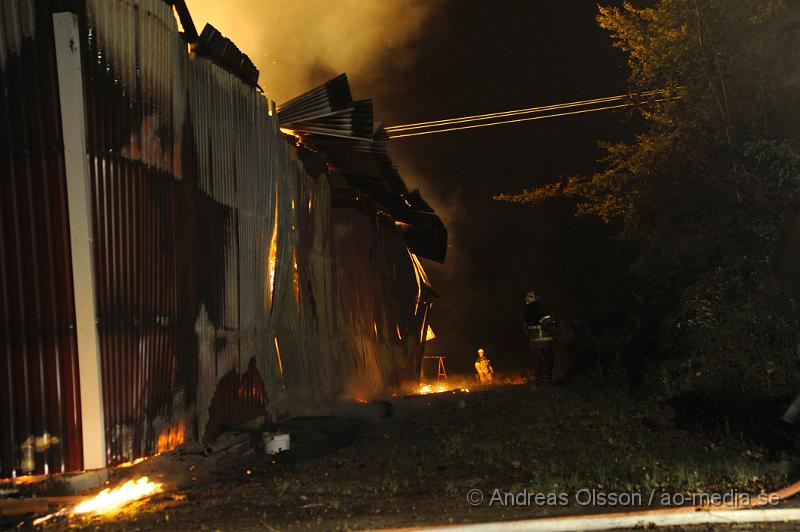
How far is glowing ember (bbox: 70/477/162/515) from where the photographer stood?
17.8 ft

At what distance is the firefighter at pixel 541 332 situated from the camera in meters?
13.3

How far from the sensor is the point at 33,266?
18.4ft

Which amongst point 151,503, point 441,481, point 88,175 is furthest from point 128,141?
point 441,481

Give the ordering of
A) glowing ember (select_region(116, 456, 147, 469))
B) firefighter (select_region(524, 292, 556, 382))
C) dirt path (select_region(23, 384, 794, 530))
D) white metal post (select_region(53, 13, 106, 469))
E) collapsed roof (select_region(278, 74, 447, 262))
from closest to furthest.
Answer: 1. dirt path (select_region(23, 384, 794, 530))
2. white metal post (select_region(53, 13, 106, 469))
3. glowing ember (select_region(116, 456, 147, 469))
4. collapsed roof (select_region(278, 74, 447, 262))
5. firefighter (select_region(524, 292, 556, 382))

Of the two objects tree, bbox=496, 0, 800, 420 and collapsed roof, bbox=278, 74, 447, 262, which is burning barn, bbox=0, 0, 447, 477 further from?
tree, bbox=496, 0, 800, 420

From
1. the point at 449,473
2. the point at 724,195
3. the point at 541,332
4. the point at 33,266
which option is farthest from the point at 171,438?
the point at 541,332

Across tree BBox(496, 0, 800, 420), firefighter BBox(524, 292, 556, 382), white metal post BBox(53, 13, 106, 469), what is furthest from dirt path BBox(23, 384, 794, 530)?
firefighter BBox(524, 292, 556, 382)

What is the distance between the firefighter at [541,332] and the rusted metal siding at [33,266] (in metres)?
9.12

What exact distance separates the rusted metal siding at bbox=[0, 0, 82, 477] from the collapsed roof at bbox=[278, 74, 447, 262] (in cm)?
393

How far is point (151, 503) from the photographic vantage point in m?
5.60

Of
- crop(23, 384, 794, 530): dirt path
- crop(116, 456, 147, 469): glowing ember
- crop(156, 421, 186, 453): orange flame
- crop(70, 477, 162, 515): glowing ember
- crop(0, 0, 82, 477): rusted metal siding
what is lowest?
crop(23, 384, 794, 530): dirt path

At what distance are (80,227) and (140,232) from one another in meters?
0.67

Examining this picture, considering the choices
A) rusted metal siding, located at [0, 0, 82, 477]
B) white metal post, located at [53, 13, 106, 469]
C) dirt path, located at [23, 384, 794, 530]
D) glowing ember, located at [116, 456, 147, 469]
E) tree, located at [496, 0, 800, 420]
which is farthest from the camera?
tree, located at [496, 0, 800, 420]

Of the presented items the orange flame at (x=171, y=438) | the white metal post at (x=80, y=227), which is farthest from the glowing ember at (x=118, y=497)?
the orange flame at (x=171, y=438)
